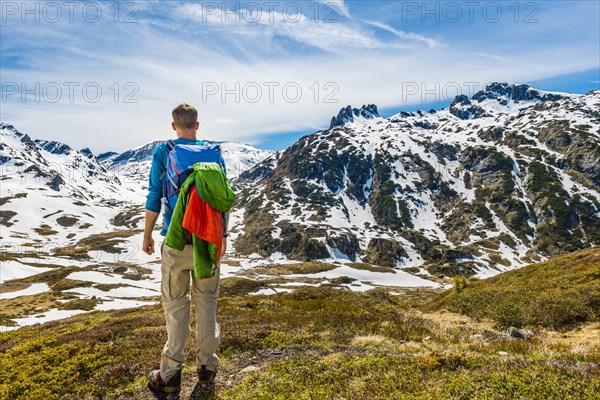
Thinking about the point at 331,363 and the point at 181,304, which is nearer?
the point at 181,304

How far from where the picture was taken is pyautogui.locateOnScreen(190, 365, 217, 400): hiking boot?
267 inches

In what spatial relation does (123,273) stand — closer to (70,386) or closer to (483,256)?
(70,386)

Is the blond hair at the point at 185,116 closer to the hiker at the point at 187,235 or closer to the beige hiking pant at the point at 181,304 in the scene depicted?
the hiker at the point at 187,235

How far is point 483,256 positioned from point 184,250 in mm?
180146

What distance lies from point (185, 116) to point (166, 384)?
5.16 m

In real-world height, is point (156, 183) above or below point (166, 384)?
above

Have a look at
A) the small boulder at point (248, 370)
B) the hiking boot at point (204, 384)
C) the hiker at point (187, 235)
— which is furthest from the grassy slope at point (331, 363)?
the hiker at point (187, 235)

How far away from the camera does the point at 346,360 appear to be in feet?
26.8

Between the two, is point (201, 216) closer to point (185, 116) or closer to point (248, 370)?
point (185, 116)

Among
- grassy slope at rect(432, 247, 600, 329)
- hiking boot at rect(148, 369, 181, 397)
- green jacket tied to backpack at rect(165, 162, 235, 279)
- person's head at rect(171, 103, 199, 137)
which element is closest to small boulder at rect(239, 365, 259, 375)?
hiking boot at rect(148, 369, 181, 397)

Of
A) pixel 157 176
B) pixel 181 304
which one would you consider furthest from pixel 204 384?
pixel 157 176

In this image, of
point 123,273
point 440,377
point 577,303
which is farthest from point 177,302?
point 123,273

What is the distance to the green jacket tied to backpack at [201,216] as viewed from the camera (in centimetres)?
622

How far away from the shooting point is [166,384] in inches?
269
